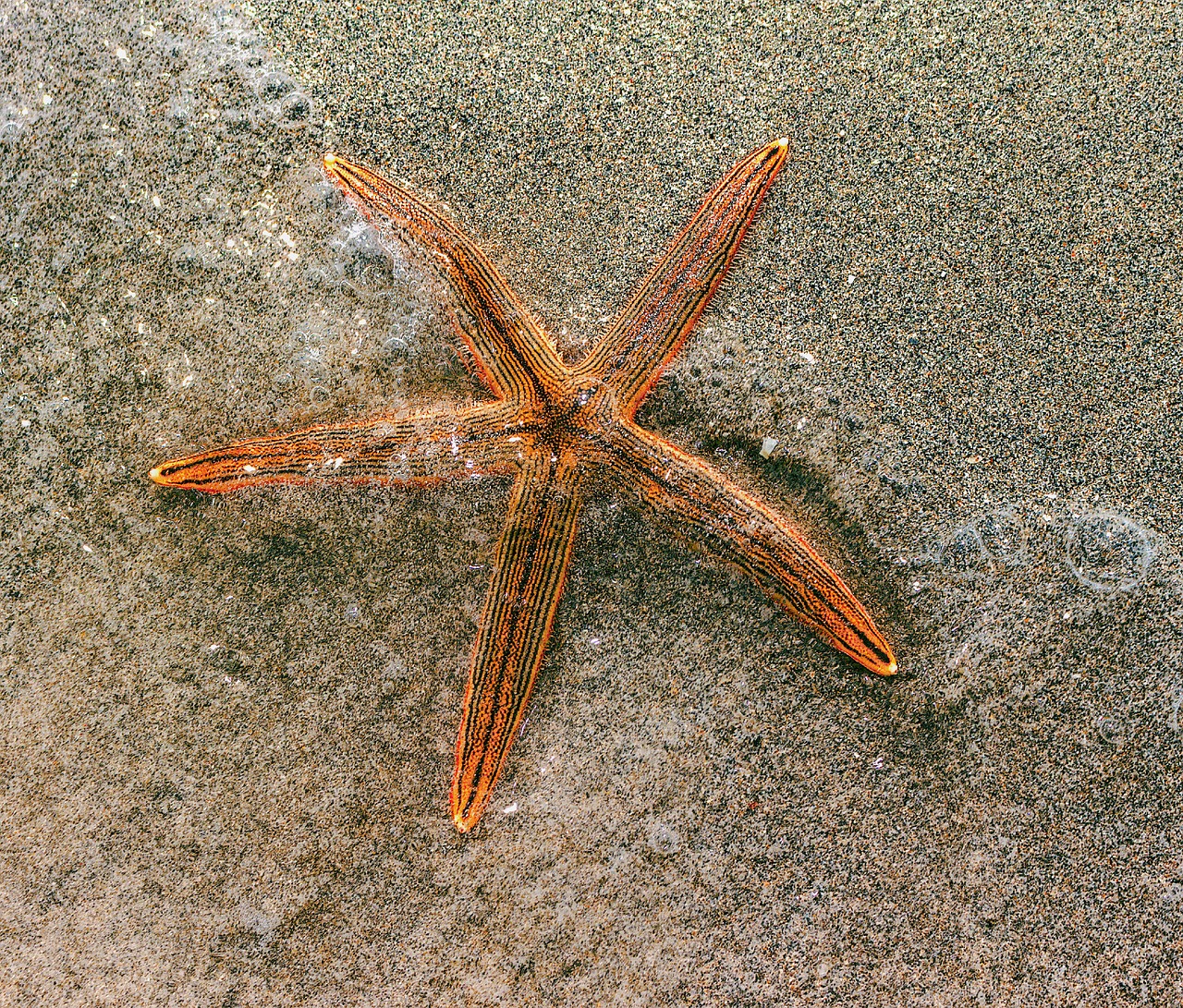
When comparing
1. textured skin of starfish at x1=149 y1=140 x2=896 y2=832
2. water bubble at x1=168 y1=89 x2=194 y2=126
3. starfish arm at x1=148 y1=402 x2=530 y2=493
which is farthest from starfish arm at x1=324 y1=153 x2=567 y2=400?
water bubble at x1=168 y1=89 x2=194 y2=126

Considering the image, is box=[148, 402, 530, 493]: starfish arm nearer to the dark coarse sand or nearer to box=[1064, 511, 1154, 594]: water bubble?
the dark coarse sand

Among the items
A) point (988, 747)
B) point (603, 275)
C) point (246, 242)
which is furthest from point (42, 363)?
point (988, 747)

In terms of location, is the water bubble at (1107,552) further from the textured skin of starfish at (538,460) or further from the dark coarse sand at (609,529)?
the textured skin of starfish at (538,460)

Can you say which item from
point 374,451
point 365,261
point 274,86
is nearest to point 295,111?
point 274,86

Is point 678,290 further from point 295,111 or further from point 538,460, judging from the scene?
point 295,111

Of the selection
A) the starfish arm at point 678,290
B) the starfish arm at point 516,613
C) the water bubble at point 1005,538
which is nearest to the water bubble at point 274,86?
the starfish arm at point 678,290

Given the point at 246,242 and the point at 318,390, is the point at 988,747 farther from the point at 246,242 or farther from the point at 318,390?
the point at 246,242
